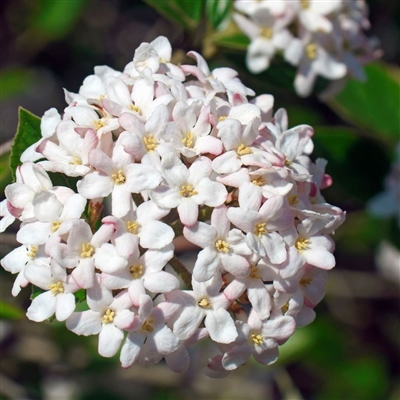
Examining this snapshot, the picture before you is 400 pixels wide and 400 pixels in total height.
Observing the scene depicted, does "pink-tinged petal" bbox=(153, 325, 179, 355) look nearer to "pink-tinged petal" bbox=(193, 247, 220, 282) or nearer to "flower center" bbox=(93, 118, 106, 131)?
"pink-tinged petal" bbox=(193, 247, 220, 282)

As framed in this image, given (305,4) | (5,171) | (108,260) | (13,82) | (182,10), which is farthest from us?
(13,82)

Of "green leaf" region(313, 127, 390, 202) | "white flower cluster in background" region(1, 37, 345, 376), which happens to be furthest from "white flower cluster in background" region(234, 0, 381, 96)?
"white flower cluster in background" region(1, 37, 345, 376)

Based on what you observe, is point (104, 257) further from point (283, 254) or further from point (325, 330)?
point (325, 330)

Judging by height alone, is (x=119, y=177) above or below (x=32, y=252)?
above

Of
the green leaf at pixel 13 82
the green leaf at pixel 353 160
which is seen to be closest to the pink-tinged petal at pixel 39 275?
the green leaf at pixel 353 160

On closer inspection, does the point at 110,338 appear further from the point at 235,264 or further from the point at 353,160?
the point at 353,160

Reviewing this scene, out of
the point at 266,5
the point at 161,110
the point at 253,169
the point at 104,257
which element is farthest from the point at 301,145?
the point at 266,5

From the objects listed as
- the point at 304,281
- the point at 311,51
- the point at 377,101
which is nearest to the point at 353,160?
the point at 377,101

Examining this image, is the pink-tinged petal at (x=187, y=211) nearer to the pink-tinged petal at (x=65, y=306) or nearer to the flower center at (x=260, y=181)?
the flower center at (x=260, y=181)
